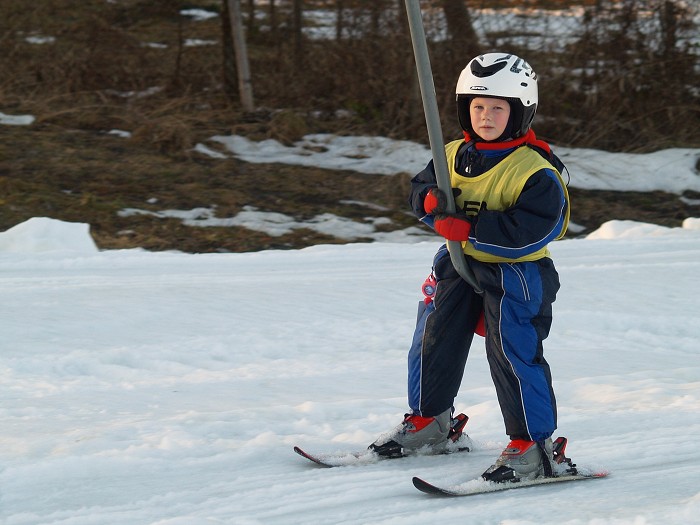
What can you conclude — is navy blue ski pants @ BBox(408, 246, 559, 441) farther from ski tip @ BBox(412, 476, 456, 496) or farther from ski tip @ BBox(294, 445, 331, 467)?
ski tip @ BBox(294, 445, 331, 467)

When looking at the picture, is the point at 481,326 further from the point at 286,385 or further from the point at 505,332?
the point at 286,385

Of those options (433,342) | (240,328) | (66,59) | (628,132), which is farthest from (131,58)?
(433,342)

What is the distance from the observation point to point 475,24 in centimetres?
1158

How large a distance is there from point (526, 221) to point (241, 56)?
903 cm

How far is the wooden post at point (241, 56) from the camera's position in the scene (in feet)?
37.2

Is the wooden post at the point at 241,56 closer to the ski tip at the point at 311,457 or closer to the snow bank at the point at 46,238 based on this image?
the snow bank at the point at 46,238

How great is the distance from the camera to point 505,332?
305 centimetres

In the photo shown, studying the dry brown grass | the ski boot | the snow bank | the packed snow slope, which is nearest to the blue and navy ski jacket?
the ski boot

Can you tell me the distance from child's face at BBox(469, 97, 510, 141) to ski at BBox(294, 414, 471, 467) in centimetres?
107

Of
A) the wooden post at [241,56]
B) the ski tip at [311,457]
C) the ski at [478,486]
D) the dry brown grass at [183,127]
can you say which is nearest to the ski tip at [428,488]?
the ski at [478,486]

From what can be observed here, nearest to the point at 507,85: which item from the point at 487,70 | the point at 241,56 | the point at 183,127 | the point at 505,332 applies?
the point at 487,70

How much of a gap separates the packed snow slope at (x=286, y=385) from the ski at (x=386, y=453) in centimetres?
4

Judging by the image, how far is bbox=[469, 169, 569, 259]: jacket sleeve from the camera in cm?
293

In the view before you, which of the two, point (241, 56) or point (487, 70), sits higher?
point (241, 56)
